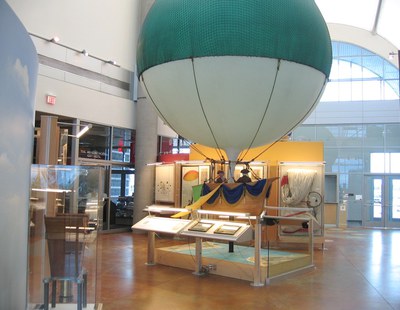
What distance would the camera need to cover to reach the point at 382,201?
18.8 metres

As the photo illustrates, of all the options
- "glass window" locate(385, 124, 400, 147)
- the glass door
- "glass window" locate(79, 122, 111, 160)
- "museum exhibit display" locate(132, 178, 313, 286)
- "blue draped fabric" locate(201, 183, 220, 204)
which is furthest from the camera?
"glass window" locate(385, 124, 400, 147)

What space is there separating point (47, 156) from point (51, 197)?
956 mm

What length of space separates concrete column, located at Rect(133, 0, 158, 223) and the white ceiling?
32.0ft

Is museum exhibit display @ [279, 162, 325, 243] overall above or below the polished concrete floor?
above

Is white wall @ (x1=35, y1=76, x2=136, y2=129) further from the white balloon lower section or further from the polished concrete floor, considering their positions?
the white balloon lower section

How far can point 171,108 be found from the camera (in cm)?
520

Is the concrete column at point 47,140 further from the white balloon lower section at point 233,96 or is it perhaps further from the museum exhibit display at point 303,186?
the museum exhibit display at point 303,186

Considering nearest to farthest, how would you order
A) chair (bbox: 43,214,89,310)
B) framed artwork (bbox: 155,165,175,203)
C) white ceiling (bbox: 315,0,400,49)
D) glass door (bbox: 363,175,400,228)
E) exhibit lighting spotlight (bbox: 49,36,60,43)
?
chair (bbox: 43,214,89,310) → exhibit lighting spotlight (bbox: 49,36,60,43) → framed artwork (bbox: 155,165,175,203) → white ceiling (bbox: 315,0,400,49) → glass door (bbox: 363,175,400,228)

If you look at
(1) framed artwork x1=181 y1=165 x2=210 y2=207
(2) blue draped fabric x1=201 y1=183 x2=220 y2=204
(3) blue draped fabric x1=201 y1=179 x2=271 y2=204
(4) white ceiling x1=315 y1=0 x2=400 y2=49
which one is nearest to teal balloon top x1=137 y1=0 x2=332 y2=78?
(3) blue draped fabric x1=201 y1=179 x2=271 y2=204

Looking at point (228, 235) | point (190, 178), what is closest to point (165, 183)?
point (190, 178)

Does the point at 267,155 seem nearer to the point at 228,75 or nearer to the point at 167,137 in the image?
the point at 167,137

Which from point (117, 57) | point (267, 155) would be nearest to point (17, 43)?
point (267, 155)

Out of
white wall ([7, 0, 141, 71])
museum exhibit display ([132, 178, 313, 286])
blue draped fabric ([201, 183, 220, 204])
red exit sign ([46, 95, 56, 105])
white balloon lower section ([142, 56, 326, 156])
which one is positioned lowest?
museum exhibit display ([132, 178, 313, 286])

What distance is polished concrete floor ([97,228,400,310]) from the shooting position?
6.02 m
